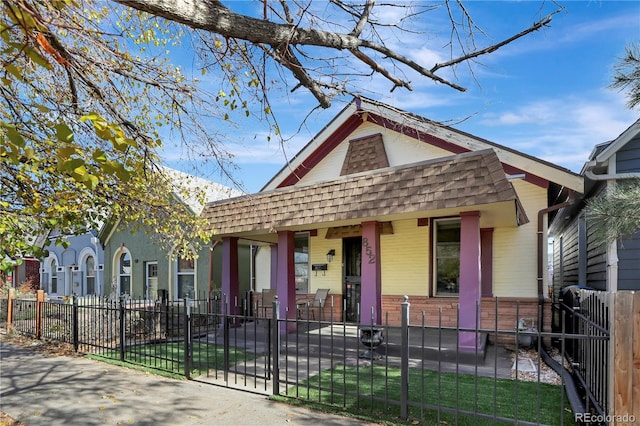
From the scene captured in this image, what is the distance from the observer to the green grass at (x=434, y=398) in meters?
4.75

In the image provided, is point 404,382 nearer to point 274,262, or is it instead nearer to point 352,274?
point 352,274

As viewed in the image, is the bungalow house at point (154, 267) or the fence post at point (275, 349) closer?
the fence post at point (275, 349)

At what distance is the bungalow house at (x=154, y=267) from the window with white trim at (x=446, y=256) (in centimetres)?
723

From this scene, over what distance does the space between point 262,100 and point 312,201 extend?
4.16m

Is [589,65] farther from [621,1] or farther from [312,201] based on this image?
[312,201]

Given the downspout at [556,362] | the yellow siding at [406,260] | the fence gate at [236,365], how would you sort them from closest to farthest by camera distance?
the downspout at [556,362]
the fence gate at [236,365]
the yellow siding at [406,260]

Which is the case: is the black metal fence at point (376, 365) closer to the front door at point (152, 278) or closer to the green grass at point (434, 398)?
the green grass at point (434, 398)

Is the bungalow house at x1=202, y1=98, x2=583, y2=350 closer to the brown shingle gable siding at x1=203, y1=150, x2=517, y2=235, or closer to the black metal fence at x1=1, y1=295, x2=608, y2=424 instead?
the brown shingle gable siding at x1=203, y1=150, x2=517, y2=235

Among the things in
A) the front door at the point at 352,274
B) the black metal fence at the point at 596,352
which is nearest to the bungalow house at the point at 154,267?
the front door at the point at 352,274

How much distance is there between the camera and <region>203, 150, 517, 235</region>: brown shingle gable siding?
689cm

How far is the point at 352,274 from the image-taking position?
11.8 metres

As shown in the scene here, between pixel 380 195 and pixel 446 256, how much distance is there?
337cm

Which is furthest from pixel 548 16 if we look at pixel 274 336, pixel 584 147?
pixel 584 147

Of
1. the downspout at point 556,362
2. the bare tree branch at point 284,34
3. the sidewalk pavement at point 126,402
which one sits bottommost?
the sidewalk pavement at point 126,402
